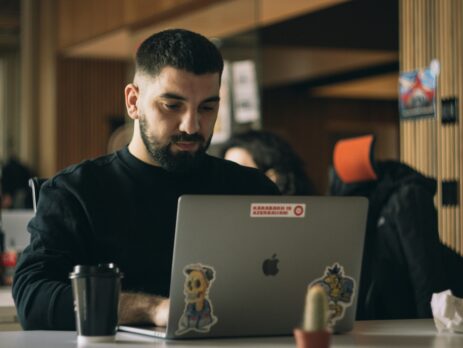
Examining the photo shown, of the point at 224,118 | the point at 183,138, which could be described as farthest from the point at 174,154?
the point at 224,118

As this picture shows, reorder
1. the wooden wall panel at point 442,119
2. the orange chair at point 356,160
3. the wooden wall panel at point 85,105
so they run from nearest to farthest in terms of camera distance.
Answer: the orange chair at point 356,160 → the wooden wall panel at point 442,119 → the wooden wall panel at point 85,105

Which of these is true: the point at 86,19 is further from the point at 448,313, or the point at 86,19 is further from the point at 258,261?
the point at 258,261

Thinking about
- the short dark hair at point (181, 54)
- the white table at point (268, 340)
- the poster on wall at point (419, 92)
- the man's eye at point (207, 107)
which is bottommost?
the white table at point (268, 340)

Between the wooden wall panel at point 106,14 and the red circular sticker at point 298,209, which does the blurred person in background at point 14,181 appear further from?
the red circular sticker at point 298,209

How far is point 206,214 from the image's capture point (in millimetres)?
2279

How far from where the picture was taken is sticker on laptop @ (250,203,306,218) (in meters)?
2.33

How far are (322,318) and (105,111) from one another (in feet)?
34.8

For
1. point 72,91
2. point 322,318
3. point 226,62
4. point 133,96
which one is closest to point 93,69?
point 72,91

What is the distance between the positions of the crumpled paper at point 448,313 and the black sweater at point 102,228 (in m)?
0.78

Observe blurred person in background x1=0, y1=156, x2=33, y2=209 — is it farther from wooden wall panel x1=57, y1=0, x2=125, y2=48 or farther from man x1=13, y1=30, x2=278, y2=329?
man x1=13, y1=30, x2=278, y2=329

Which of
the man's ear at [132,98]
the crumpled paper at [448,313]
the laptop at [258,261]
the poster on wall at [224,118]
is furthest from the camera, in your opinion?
the poster on wall at [224,118]

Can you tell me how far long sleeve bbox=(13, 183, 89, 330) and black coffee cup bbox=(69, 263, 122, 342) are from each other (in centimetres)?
33

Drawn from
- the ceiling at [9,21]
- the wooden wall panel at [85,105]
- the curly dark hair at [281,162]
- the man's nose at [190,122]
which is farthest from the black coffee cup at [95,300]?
the ceiling at [9,21]

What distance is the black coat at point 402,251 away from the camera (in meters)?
4.25
